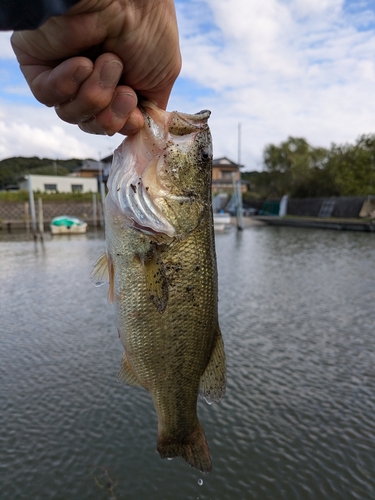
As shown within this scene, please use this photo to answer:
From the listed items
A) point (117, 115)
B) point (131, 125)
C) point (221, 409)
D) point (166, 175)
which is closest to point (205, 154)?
point (166, 175)

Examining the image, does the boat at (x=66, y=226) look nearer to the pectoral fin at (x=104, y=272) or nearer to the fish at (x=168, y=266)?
the pectoral fin at (x=104, y=272)

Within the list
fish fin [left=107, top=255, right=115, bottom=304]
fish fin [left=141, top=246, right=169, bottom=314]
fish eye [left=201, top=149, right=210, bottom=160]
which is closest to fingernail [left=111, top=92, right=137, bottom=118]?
fish eye [left=201, top=149, right=210, bottom=160]

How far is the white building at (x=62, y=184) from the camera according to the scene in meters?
50.8

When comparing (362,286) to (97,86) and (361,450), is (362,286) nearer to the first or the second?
(361,450)

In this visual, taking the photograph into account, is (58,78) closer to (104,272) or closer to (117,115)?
(117,115)

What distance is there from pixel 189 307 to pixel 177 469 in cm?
366

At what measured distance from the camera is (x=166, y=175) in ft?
7.54

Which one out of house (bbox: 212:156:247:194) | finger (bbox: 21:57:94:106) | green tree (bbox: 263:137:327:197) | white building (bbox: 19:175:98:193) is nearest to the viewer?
finger (bbox: 21:57:94:106)

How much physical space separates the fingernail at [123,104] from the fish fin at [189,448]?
206 centimetres

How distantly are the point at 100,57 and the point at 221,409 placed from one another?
576 cm

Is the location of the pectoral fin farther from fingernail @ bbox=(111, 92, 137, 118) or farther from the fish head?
fingernail @ bbox=(111, 92, 137, 118)

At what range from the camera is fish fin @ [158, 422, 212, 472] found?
2561 mm

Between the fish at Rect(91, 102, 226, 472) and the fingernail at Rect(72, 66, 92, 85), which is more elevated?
the fingernail at Rect(72, 66, 92, 85)

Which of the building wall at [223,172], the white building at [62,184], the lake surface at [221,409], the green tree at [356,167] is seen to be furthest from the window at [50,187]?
the lake surface at [221,409]
